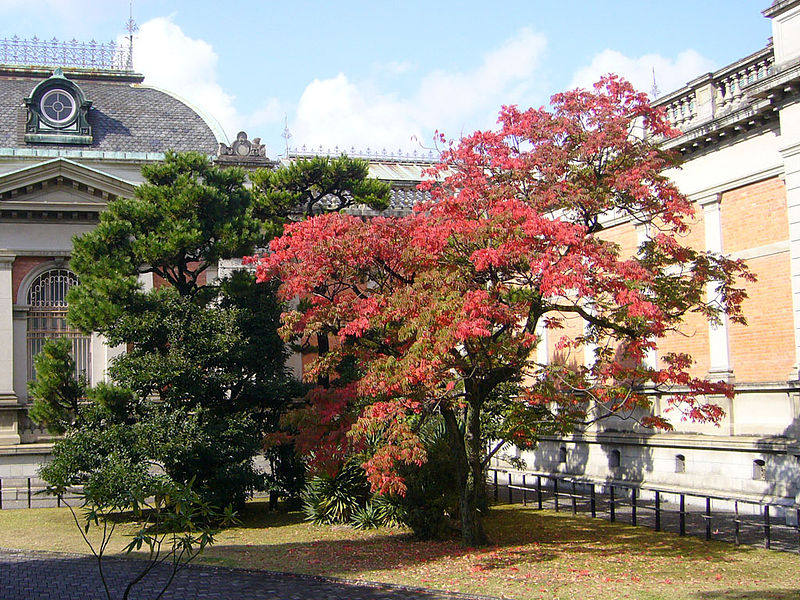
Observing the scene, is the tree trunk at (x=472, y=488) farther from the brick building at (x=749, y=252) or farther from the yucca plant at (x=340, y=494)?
the brick building at (x=749, y=252)

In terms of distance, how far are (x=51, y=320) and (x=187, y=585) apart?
1514cm

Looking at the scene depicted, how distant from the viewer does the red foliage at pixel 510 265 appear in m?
13.2

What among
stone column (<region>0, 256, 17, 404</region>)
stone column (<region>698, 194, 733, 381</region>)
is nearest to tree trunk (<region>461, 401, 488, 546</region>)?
Answer: stone column (<region>698, 194, 733, 381</region>)

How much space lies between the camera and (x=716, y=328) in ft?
63.5

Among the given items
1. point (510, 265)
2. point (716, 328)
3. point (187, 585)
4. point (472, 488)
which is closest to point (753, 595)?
point (472, 488)

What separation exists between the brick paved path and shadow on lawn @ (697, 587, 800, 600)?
3.01 m

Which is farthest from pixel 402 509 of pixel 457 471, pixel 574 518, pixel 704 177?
pixel 704 177

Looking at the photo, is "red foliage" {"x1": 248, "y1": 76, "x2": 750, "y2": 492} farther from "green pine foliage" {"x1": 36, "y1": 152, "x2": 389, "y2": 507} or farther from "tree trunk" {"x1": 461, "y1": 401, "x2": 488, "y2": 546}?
"green pine foliage" {"x1": 36, "y1": 152, "x2": 389, "y2": 507}

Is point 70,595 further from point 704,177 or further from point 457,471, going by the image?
point 704,177

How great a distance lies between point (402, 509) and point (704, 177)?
9.86m

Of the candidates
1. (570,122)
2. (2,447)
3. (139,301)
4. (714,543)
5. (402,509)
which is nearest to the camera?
(570,122)

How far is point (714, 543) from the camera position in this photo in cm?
1512

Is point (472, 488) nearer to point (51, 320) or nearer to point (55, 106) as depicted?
point (51, 320)

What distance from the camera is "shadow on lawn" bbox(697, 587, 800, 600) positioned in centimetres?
1114
